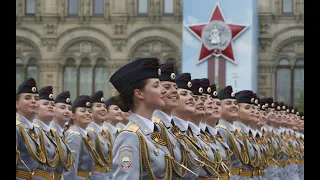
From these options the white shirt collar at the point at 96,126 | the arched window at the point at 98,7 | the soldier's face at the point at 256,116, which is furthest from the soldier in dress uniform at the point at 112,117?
the arched window at the point at 98,7

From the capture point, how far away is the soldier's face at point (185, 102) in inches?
252

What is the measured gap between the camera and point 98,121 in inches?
377

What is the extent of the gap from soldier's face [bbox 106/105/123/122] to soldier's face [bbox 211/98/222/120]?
7.25 feet

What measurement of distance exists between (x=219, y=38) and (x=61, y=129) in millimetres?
26245

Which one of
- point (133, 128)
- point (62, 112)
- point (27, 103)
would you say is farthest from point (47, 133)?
point (133, 128)

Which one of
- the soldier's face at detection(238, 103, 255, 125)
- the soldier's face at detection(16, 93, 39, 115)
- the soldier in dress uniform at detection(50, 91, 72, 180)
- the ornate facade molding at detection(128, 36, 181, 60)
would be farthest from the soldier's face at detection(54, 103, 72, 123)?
the ornate facade molding at detection(128, 36, 181, 60)

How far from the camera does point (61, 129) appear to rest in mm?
8406

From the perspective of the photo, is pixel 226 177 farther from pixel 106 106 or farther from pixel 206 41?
pixel 206 41

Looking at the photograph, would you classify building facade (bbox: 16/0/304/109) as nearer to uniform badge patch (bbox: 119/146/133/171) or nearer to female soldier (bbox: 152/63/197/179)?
female soldier (bbox: 152/63/197/179)

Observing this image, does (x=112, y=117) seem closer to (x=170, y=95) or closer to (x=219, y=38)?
(x=170, y=95)

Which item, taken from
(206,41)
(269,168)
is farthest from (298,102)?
(269,168)

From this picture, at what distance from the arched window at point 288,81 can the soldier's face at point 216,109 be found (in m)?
28.8

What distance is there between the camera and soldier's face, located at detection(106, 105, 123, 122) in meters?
9.96
